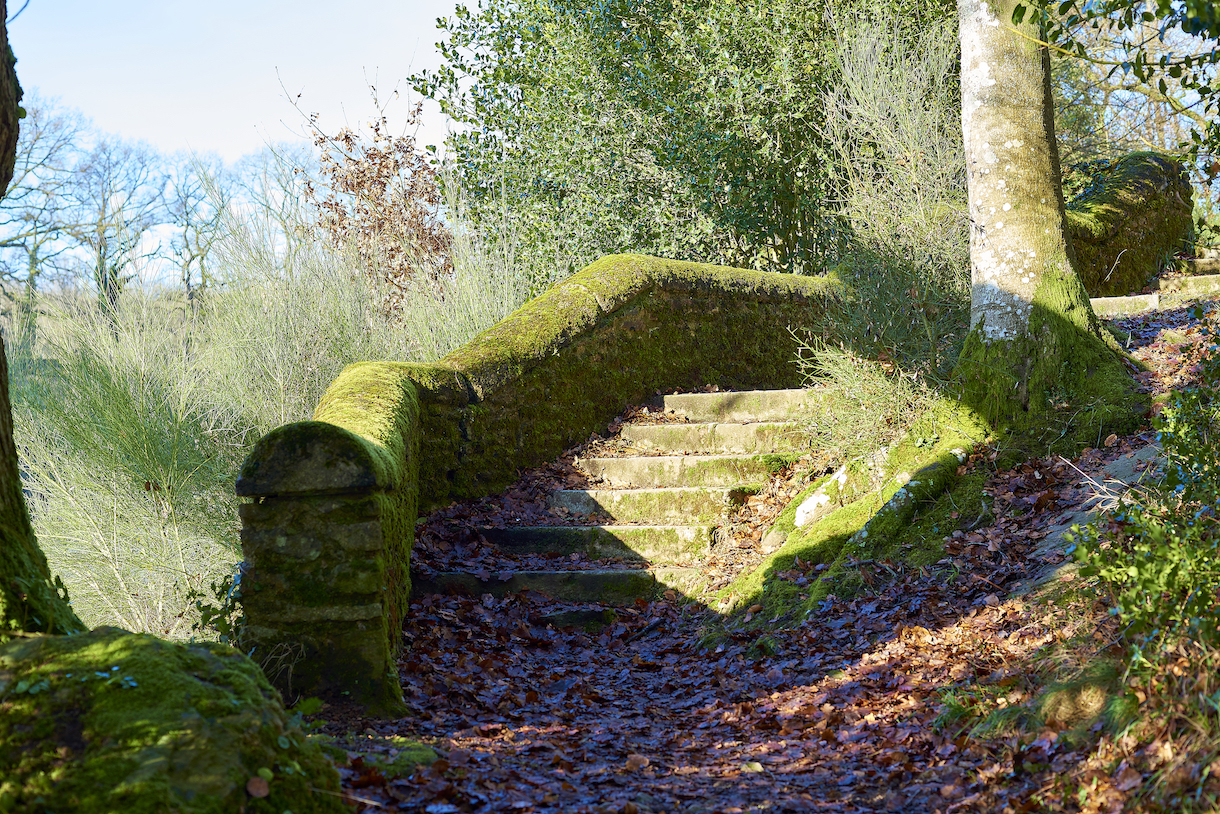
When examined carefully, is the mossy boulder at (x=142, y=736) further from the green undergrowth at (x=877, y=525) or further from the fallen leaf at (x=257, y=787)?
the green undergrowth at (x=877, y=525)

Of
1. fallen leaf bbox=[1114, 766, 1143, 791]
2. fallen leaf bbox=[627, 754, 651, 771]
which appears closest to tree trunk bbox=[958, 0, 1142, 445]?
fallen leaf bbox=[1114, 766, 1143, 791]

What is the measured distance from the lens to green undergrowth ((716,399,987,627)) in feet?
15.7

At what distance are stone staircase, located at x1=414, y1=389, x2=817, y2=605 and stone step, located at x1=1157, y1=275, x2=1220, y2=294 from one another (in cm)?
548

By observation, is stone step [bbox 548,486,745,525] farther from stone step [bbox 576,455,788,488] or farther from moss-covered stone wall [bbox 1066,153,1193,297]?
moss-covered stone wall [bbox 1066,153,1193,297]

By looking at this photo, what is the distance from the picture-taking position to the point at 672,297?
8188 mm

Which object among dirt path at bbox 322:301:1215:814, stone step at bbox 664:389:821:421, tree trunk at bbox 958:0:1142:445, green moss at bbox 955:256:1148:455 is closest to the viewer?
dirt path at bbox 322:301:1215:814

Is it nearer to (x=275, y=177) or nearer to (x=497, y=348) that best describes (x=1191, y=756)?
(x=497, y=348)

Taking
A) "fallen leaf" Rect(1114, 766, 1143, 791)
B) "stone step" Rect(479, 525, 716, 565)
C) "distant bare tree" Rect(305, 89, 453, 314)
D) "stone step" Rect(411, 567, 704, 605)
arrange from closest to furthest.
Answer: "fallen leaf" Rect(1114, 766, 1143, 791) → "stone step" Rect(411, 567, 704, 605) → "stone step" Rect(479, 525, 716, 565) → "distant bare tree" Rect(305, 89, 453, 314)

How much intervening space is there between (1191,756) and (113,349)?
7900mm

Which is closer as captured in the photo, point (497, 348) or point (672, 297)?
point (497, 348)

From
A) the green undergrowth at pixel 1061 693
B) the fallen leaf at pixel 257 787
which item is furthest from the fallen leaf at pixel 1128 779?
the fallen leaf at pixel 257 787

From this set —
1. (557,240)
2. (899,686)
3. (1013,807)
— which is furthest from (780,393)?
(557,240)

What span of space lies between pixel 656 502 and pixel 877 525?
1783mm

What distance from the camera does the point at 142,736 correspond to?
2055mm
